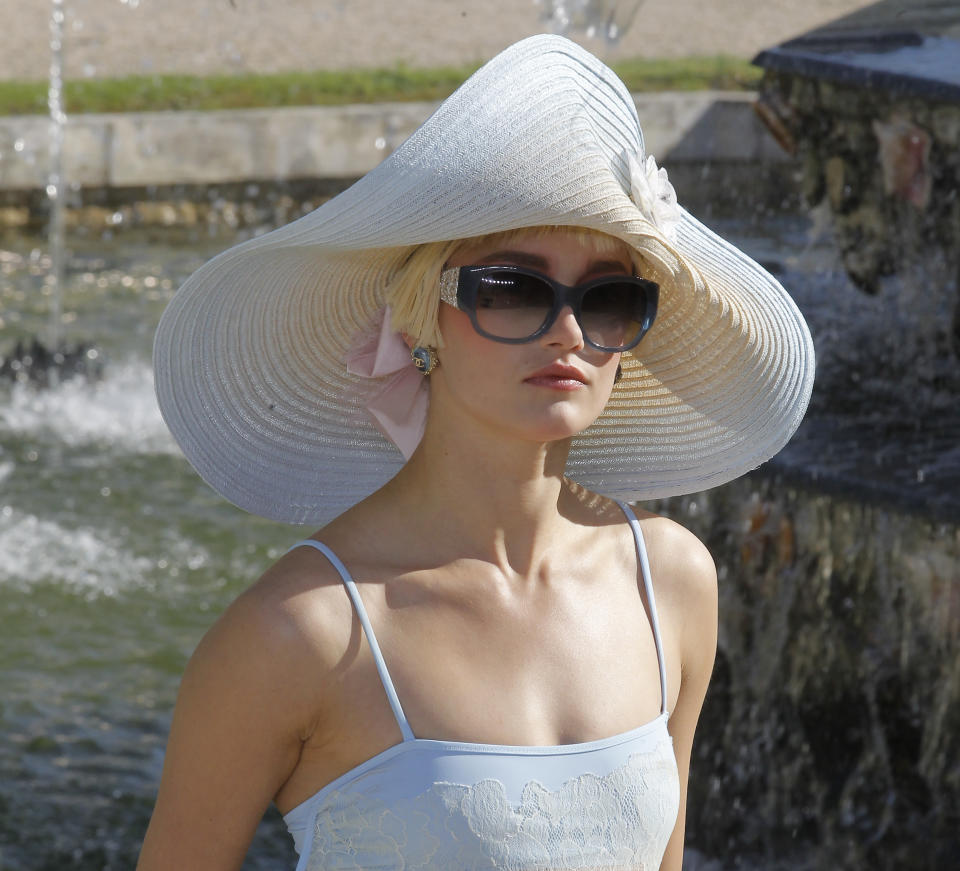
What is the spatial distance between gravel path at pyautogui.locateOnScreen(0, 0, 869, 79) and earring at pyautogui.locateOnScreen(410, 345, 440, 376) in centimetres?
991

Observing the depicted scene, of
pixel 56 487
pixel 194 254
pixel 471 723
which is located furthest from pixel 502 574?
pixel 194 254

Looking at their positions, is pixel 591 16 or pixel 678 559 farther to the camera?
pixel 591 16

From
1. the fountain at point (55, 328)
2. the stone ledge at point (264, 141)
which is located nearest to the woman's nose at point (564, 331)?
the fountain at point (55, 328)

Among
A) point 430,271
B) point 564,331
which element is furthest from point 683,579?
point 430,271

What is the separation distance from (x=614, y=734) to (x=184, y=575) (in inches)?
150

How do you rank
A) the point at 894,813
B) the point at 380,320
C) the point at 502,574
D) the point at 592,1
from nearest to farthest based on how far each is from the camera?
the point at 502,574, the point at 380,320, the point at 894,813, the point at 592,1

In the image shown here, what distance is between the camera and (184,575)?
5.45 meters

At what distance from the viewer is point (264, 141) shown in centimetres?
1015

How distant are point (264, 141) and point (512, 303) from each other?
8700 millimetres

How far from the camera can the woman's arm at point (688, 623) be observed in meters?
2.01

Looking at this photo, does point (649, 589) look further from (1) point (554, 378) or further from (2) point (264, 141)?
(2) point (264, 141)

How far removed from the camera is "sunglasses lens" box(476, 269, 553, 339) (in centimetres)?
176

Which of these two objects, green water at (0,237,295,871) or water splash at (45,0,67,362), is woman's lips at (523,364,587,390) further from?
water splash at (45,0,67,362)

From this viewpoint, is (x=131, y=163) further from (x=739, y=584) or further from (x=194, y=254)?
(x=739, y=584)
